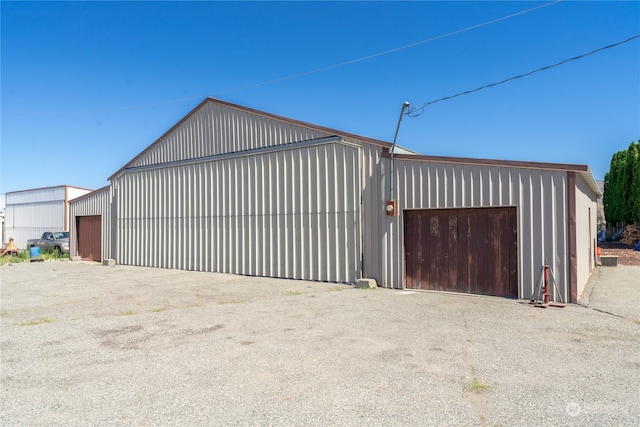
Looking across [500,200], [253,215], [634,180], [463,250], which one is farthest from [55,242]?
[634,180]

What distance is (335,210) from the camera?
13.2 metres

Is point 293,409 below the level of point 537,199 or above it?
below

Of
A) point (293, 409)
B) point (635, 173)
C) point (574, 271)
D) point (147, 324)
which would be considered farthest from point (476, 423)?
point (635, 173)

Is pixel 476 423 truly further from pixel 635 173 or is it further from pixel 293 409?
pixel 635 173

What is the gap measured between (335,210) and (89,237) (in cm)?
1529

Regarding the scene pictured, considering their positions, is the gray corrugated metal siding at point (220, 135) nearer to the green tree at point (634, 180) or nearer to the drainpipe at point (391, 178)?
the drainpipe at point (391, 178)

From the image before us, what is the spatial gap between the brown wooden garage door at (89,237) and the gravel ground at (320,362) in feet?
42.6

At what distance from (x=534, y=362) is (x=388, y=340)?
76.2 inches

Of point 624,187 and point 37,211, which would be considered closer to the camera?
point 37,211

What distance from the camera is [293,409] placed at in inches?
161

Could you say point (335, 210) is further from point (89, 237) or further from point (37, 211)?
point (37, 211)

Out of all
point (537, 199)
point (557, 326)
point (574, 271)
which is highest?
point (537, 199)

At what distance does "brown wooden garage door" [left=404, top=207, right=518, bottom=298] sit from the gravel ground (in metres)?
0.59

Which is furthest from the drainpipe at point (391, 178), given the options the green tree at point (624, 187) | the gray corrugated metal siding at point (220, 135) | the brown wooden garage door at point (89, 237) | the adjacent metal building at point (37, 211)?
the green tree at point (624, 187)
